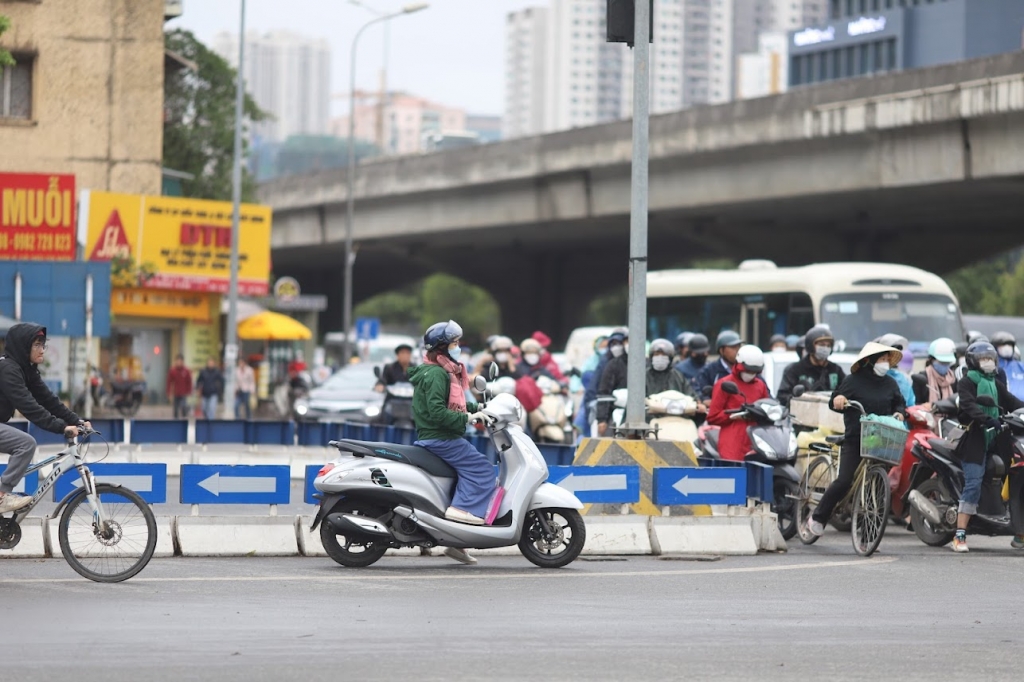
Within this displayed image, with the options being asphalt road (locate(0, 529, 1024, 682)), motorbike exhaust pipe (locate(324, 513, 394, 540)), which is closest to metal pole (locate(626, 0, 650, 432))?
asphalt road (locate(0, 529, 1024, 682))

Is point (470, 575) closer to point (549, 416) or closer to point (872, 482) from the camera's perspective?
point (872, 482)

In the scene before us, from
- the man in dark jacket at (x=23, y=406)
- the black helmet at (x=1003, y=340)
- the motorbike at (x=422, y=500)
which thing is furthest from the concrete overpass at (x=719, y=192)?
the man in dark jacket at (x=23, y=406)

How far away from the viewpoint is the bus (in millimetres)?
25172

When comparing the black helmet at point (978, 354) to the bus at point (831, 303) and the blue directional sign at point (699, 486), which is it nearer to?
the blue directional sign at point (699, 486)

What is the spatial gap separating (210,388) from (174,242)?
533cm

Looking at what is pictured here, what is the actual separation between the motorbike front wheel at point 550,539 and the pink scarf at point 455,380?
863 millimetres

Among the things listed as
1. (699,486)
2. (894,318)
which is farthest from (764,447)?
(894,318)

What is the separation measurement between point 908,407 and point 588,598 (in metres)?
4.86

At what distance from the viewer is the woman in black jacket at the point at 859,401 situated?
13414 mm

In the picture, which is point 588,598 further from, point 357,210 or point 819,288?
point 357,210

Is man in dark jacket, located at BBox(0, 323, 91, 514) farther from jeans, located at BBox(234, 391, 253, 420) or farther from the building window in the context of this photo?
jeans, located at BBox(234, 391, 253, 420)

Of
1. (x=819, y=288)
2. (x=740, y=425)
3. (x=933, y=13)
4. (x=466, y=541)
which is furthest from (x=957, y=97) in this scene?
(x=933, y=13)

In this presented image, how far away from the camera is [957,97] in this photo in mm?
31781

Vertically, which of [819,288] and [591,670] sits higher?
[819,288]
